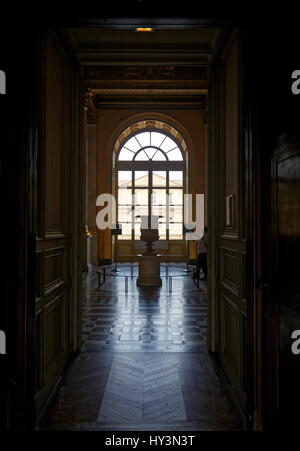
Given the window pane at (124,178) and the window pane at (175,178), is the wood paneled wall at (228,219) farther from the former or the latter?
the window pane at (124,178)

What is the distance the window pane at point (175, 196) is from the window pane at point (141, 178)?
0.98 metres

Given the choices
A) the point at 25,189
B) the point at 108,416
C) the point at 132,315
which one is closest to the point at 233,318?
the point at 108,416

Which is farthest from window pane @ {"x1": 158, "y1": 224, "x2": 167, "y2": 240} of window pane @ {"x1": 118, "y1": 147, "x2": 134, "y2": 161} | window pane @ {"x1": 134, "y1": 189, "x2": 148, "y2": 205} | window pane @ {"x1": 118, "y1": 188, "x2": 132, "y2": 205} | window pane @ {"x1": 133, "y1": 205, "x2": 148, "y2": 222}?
window pane @ {"x1": 118, "y1": 147, "x2": 134, "y2": 161}

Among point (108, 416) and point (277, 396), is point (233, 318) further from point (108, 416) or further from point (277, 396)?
point (108, 416)

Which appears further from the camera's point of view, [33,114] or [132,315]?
[132,315]

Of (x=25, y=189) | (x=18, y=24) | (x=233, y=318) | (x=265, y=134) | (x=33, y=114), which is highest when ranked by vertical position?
(x=18, y=24)

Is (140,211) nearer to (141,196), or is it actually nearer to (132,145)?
(141,196)

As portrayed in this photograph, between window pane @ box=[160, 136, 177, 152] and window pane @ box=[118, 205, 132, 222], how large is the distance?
8.56 ft

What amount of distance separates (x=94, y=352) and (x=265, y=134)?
8.82 feet

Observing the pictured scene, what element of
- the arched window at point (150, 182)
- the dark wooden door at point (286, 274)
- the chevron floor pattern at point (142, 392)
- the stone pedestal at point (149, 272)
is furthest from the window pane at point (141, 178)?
the dark wooden door at point (286, 274)

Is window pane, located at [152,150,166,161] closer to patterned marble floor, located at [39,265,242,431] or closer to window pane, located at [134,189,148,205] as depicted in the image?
window pane, located at [134,189,148,205]

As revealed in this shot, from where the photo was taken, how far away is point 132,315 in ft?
16.1

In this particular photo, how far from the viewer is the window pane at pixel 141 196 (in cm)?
1252

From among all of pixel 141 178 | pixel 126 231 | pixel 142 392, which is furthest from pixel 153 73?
pixel 126 231
